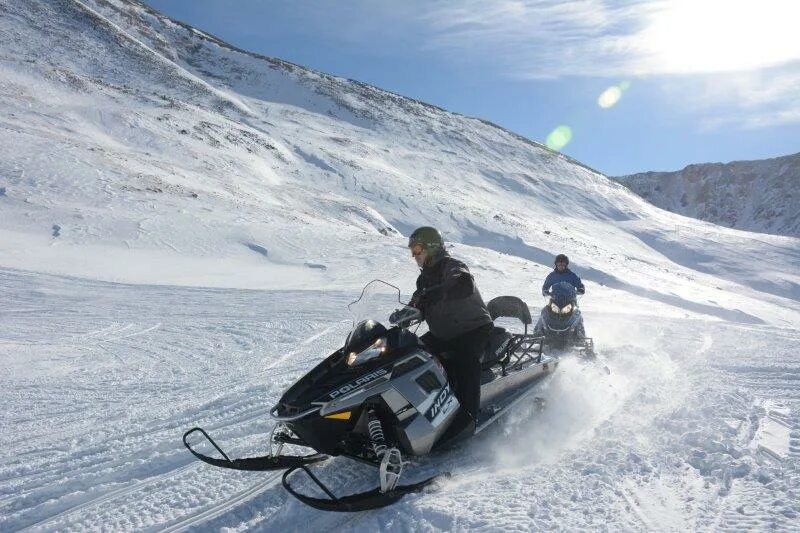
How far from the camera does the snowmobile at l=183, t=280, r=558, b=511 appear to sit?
3.60 meters

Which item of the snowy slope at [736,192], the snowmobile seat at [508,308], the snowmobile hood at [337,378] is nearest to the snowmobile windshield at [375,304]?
the snowmobile hood at [337,378]

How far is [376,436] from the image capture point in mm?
3703

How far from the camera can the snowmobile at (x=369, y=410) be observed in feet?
11.8

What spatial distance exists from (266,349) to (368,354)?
4906mm

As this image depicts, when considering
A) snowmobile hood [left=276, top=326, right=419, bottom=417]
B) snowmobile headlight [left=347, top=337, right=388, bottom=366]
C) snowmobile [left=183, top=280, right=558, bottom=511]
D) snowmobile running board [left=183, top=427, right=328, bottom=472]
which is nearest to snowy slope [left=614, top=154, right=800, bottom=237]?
snowmobile [left=183, top=280, right=558, bottom=511]

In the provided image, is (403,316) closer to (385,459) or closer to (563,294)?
(385,459)

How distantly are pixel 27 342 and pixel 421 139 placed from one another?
2575 inches

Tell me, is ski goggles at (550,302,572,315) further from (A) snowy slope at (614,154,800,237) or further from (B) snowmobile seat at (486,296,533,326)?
(A) snowy slope at (614,154,800,237)

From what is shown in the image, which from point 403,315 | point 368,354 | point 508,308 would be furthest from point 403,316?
point 508,308

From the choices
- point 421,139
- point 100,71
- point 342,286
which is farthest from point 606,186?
point 342,286

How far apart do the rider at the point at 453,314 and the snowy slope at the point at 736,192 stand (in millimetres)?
153152

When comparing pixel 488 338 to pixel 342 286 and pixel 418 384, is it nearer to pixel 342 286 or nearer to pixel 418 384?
Answer: pixel 418 384

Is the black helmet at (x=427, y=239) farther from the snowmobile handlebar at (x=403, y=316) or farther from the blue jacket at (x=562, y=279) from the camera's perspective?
the blue jacket at (x=562, y=279)

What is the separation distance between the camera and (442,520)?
3.38 meters
